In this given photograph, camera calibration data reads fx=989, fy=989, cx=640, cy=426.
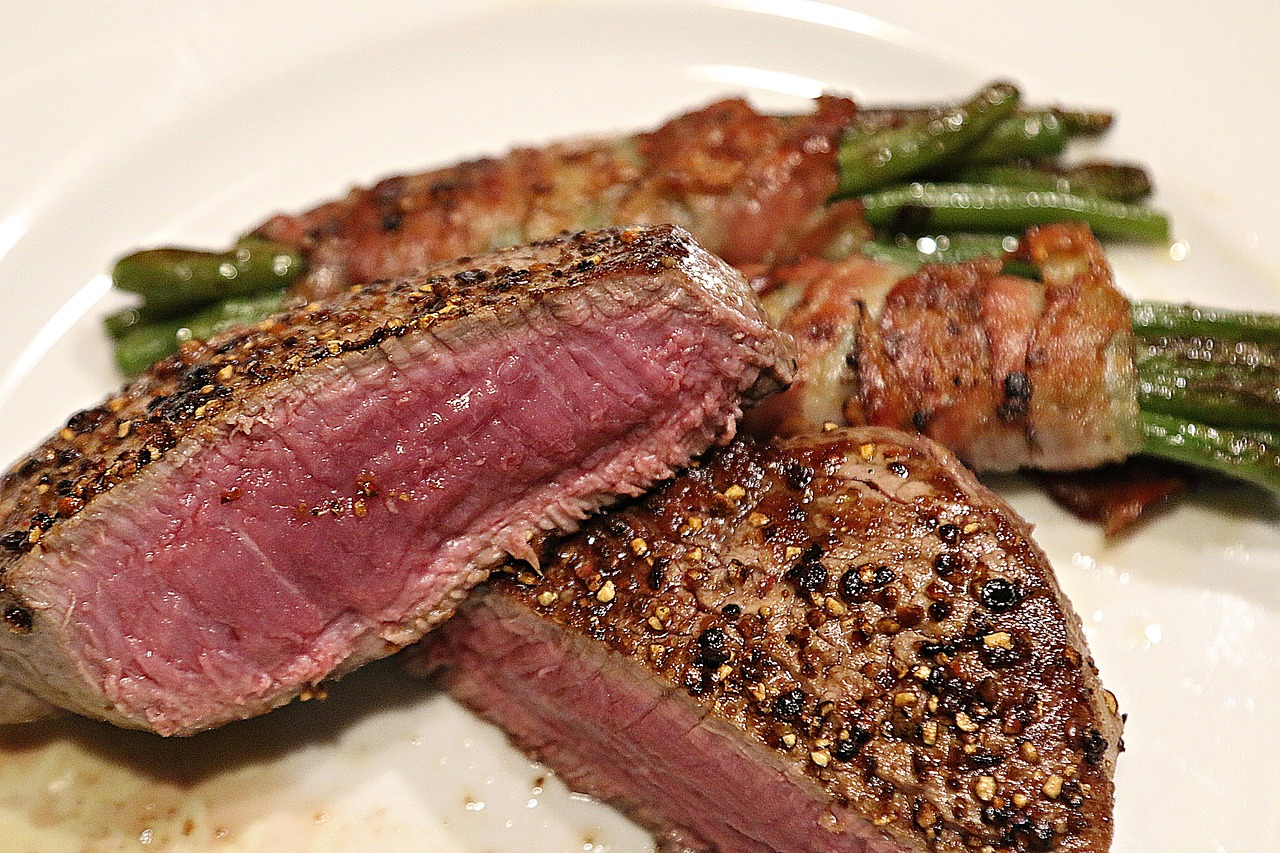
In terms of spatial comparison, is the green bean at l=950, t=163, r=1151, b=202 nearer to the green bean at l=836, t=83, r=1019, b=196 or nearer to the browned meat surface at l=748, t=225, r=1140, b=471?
the green bean at l=836, t=83, r=1019, b=196

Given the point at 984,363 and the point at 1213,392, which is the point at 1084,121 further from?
the point at 984,363

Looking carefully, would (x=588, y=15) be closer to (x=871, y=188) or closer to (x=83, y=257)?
(x=871, y=188)

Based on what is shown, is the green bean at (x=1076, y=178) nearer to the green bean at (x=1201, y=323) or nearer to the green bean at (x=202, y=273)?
the green bean at (x=1201, y=323)

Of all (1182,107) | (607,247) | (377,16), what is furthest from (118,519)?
(1182,107)

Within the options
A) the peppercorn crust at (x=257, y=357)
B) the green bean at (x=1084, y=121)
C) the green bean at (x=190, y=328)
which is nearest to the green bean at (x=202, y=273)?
the green bean at (x=190, y=328)

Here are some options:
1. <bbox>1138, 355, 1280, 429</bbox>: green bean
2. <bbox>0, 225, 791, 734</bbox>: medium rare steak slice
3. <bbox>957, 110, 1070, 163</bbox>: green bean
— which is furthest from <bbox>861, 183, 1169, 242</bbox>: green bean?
<bbox>0, 225, 791, 734</bbox>: medium rare steak slice

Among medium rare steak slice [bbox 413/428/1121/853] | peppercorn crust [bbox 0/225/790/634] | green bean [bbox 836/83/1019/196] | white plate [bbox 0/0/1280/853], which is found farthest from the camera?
green bean [bbox 836/83/1019/196]
